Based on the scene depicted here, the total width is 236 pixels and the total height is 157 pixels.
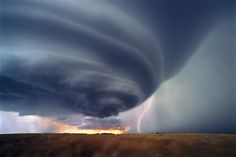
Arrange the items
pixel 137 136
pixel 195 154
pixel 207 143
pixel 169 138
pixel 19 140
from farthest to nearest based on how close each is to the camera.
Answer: pixel 19 140 < pixel 137 136 < pixel 169 138 < pixel 207 143 < pixel 195 154

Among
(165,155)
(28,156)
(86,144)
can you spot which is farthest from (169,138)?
(28,156)

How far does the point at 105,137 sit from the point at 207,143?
38.4ft

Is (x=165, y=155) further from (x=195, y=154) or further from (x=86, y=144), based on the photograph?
(x=86, y=144)

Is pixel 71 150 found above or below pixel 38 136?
below

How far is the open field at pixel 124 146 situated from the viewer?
75.2 ft

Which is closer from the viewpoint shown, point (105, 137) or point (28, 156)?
point (28, 156)

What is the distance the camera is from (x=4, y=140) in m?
32.9

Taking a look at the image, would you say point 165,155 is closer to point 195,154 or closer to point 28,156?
point 195,154

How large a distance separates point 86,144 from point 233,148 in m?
15.7

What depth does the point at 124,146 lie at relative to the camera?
25.4 m

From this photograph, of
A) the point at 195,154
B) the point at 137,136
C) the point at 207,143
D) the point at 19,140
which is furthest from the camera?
the point at 19,140

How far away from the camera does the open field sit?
2291 cm

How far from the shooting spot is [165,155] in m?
22.5

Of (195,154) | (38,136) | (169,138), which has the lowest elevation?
(195,154)
